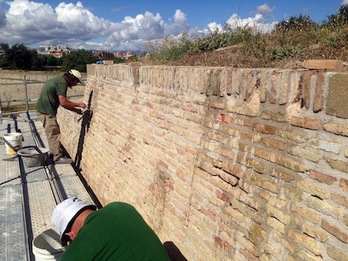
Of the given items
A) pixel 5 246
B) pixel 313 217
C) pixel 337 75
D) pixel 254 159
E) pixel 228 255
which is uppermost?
pixel 337 75

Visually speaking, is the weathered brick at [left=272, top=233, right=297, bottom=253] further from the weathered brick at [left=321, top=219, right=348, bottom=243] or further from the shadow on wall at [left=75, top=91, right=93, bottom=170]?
the shadow on wall at [left=75, top=91, right=93, bottom=170]

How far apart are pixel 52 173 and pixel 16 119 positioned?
5985mm

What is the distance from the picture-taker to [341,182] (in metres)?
1.96

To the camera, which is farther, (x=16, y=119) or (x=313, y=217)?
(x=16, y=119)

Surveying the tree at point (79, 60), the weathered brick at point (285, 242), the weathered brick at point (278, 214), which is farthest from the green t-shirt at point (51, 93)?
the tree at point (79, 60)

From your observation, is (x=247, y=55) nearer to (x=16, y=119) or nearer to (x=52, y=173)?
(x=52, y=173)

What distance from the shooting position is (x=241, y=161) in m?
2.76

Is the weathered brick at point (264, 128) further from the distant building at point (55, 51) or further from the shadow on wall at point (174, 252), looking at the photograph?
the distant building at point (55, 51)

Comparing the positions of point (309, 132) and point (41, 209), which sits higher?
point (309, 132)

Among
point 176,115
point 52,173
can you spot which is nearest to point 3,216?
point 52,173

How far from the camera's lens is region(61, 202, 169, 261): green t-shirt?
2.07m

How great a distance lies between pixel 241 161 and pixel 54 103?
5.10m

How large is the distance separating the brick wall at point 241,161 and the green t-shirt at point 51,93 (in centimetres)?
226

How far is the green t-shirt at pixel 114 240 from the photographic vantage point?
207 centimetres
